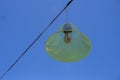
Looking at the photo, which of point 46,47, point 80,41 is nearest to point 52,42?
point 46,47

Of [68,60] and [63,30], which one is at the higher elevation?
[63,30]

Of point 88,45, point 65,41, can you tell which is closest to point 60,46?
point 65,41

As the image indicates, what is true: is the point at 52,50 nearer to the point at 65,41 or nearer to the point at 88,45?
the point at 65,41

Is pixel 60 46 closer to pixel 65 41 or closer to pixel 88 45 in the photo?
pixel 65 41

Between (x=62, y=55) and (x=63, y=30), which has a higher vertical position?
(x=63, y=30)
